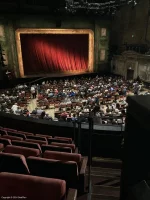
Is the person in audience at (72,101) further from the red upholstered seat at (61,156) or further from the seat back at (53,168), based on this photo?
the seat back at (53,168)

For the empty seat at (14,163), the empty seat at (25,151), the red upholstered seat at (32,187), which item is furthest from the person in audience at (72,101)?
the red upholstered seat at (32,187)

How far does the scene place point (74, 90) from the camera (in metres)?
17.0

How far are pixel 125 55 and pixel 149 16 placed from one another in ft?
15.6

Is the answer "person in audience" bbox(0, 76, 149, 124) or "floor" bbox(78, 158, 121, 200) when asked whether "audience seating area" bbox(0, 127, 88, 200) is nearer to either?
"floor" bbox(78, 158, 121, 200)

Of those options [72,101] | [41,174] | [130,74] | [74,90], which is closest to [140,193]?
[41,174]

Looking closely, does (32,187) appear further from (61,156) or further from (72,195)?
(61,156)

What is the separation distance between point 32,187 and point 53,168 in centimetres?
69

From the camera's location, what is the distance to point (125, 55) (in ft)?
69.6

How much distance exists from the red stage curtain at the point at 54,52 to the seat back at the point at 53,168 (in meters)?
19.8

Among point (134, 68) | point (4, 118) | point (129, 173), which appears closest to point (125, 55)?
point (134, 68)

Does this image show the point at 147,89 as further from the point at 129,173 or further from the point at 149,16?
the point at 129,173

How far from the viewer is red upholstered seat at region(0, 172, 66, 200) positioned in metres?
1.78

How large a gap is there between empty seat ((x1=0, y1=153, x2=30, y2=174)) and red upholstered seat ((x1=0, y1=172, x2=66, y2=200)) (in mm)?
601

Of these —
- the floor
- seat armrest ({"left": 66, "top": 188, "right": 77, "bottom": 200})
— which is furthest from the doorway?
seat armrest ({"left": 66, "top": 188, "right": 77, "bottom": 200})
